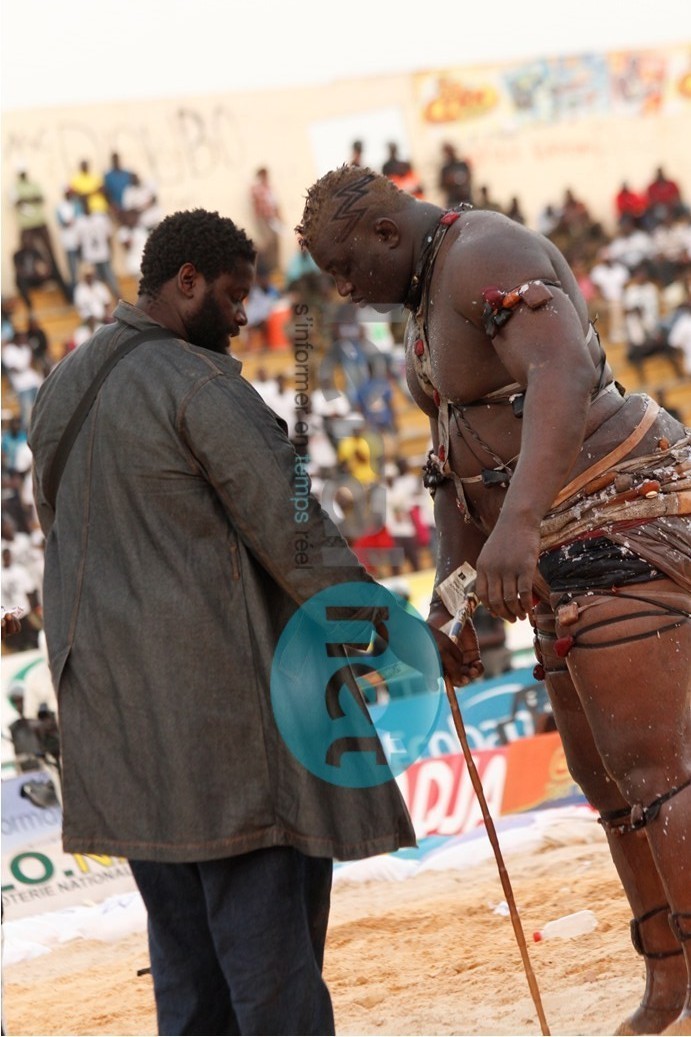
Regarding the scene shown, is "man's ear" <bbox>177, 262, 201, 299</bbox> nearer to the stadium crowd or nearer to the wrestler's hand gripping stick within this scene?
the wrestler's hand gripping stick

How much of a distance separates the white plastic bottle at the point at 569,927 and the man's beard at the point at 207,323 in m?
3.03

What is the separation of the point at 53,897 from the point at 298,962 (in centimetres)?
488

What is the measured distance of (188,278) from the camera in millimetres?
3580

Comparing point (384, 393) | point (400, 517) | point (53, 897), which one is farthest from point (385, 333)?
point (53, 897)

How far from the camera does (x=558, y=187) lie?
2448 cm

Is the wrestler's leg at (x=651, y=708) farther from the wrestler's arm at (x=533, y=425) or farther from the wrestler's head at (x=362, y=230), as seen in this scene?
the wrestler's head at (x=362, y=230)

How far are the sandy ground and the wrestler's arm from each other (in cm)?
165

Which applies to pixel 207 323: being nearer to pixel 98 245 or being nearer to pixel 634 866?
pixel 634 866

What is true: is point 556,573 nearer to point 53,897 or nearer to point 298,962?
point 298,962

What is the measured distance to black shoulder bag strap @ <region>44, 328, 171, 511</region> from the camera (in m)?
3.51

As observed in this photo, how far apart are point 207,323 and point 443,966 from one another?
116 inches

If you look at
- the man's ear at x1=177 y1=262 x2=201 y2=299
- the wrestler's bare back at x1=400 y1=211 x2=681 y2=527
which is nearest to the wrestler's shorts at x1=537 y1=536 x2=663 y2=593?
the wrestler's bare back at x1=400 y1=211 x2=681 y2=527

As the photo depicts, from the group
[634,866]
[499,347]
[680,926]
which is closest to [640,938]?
[634,866]

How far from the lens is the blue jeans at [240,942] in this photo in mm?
3301
